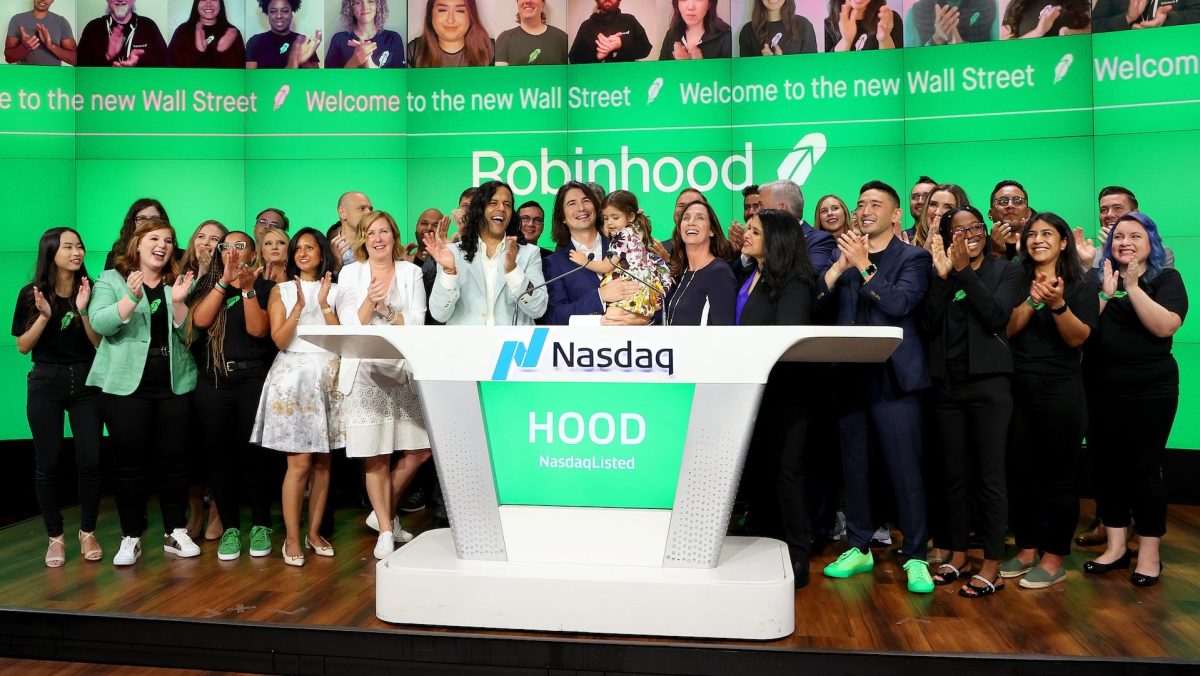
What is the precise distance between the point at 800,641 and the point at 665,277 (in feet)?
4.59

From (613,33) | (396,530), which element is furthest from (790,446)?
(613,33)

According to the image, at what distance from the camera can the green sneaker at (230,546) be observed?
13.6 ft

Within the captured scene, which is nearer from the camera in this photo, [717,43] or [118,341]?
[118,341]

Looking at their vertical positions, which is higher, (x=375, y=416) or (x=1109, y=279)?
(x=1109, y=279)

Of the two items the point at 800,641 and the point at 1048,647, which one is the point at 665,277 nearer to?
the point at 800,641

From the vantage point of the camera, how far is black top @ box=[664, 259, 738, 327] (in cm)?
363

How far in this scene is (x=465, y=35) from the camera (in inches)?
255

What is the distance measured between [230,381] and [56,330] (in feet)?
2.68

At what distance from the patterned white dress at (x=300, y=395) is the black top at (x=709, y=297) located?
5.31 ft

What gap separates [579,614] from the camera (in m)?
2.91

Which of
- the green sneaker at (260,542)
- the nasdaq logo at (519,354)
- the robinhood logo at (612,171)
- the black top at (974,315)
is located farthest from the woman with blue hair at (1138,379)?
the green sneaker at (260,542)

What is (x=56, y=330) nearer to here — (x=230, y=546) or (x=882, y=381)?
(x=230, y=546)

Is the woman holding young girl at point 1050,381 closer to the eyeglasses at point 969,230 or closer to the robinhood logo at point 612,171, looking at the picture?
the eyeglasses at point 969,230

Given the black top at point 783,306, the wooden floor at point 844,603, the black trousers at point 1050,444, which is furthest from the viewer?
the black trousers at point 1050,444
